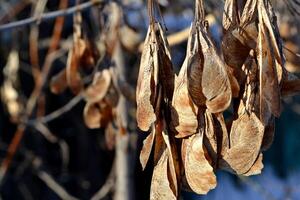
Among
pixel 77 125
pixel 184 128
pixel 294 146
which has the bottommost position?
pixel 294 146

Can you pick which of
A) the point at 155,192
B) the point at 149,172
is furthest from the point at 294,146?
the point at 155,192

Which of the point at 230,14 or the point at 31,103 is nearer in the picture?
the point at 230,14

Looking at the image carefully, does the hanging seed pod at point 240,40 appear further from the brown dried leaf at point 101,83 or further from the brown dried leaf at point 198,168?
the brown dried leaf at point 101,83

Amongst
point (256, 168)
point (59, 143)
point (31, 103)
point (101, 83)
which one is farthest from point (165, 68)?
point (59, 143)

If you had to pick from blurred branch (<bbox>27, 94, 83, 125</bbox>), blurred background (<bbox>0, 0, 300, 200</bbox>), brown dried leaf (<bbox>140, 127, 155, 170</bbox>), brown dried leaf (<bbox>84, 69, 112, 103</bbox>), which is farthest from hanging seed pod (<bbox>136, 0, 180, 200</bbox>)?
blurred background (<bbox>0, 0, 300, 200</bbox>)

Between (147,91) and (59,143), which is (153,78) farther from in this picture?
(59,143)

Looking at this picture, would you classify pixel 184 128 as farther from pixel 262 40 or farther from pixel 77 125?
pixel 77 125
